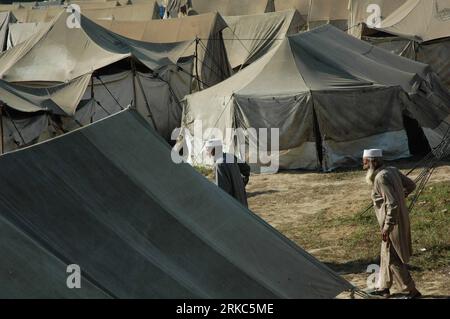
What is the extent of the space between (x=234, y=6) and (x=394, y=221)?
2670 centimetres

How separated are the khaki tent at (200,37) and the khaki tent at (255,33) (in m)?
1.58

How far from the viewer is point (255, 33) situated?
26672 mm

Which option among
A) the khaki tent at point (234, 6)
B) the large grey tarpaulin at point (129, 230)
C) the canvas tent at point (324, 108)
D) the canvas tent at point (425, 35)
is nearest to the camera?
the large grey tarpaulin at point (129, 230)

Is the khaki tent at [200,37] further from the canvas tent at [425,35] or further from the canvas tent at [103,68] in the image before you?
the canvas tent at [425,35]

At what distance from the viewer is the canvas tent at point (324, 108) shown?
16.2 m

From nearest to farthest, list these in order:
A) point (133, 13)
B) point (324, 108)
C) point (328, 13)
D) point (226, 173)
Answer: point (226, 173) < point (324, 108) < point (328, 13) < point (133, 13)

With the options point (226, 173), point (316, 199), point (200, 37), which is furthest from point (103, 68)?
point (226, 173)

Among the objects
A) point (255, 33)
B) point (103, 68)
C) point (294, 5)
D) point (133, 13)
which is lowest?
point (103, 68)

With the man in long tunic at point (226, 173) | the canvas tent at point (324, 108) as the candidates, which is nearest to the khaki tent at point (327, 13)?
the canvas tent at point (324, 108)

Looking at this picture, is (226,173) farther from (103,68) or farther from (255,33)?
(255,33)

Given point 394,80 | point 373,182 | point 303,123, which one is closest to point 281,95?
point 303,123

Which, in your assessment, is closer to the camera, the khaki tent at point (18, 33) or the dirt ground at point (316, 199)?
the dirt ground at point (316, 199)

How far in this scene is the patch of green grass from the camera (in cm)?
964

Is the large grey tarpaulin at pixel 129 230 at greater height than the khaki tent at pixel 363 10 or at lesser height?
lesser
